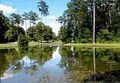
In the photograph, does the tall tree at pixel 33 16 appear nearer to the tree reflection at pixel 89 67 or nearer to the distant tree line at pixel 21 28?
the distant tree line at pixel 21 28

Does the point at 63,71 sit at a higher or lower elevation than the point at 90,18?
lower

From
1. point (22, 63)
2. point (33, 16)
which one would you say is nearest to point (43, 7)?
point (33, 16)

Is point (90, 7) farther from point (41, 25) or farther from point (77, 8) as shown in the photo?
point (41, 25)

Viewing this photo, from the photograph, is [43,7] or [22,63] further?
[43,7]

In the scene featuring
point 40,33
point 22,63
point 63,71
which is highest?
point 40,33

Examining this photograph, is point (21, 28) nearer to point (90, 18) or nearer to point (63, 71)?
point (90, 18)

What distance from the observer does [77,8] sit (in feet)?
229

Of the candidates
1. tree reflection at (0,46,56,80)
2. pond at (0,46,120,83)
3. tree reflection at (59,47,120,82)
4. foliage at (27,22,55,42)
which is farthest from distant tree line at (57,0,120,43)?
pond at (0,46,120,83)

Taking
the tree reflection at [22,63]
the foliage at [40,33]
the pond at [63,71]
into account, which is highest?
the foliage at [40,33]

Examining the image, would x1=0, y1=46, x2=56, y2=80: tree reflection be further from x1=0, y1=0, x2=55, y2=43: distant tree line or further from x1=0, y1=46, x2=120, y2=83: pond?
x1=0, y1=0, x2=55, y2=43: distant tree line

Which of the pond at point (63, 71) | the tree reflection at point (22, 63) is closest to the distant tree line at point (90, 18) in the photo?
the tree reflection at point (22, 63)

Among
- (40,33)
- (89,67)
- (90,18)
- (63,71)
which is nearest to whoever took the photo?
(63,71)

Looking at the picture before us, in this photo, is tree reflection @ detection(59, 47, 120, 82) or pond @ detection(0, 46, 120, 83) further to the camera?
tree reflection @ detection(59, 47, 120, 82)

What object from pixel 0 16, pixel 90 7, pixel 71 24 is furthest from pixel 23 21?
pixel 90 7
